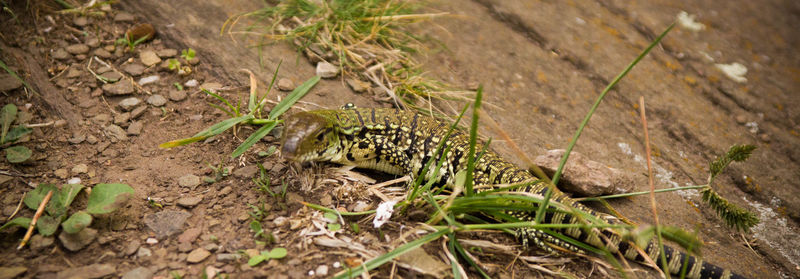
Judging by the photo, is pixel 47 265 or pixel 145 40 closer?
pixel 47 265

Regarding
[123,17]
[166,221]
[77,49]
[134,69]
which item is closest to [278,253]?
[166,221]

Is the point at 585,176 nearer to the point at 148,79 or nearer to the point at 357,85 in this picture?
the point at 357,85

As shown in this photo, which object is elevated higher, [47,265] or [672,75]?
[672,75]

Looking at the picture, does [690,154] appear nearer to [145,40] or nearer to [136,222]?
[136,222]

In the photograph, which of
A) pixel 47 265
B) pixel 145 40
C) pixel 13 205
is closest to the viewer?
pixel 47 265

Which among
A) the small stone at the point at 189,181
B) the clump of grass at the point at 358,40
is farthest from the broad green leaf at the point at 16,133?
the clump of grass at the point at 358,40

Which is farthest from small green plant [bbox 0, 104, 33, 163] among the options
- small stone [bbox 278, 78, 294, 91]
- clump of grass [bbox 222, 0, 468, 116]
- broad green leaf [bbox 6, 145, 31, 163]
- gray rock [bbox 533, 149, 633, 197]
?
gray rock [bbox 533, 149, 633, 197]

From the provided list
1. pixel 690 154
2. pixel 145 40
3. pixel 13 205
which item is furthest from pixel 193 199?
pixel 690 154
